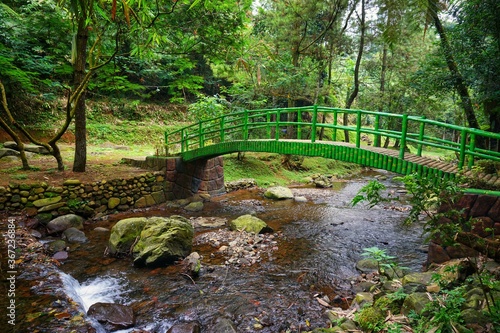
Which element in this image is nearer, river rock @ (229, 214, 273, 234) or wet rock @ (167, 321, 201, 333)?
wet rock @ (167, 321, 201, 333)

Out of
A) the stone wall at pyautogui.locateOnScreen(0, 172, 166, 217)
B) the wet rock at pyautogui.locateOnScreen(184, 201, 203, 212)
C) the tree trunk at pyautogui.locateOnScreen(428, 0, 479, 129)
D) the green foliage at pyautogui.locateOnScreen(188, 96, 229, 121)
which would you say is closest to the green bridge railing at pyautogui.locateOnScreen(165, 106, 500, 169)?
the green foliage at pyautogui.locateOnScreen(188, 96, 229, 121)

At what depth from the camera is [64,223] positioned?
787 cm

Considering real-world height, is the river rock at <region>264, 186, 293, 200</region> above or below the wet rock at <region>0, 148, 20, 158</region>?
below

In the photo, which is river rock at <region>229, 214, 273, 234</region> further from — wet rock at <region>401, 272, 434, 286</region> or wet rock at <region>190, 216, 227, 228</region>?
wet rock at <region>401, 272, 434, 286</region>

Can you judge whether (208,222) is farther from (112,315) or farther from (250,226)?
(112,315)

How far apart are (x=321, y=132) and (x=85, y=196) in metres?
14.5

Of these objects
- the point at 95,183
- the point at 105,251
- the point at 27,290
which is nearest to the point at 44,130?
the point at 95,183

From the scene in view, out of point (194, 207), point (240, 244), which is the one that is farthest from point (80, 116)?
point (240, 244)

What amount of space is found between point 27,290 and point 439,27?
41.2ft

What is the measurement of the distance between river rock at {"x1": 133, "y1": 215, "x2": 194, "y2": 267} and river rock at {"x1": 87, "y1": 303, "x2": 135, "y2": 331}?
5.03 feet

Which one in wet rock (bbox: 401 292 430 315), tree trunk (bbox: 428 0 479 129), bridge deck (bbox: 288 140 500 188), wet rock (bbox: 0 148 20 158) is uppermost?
tree trunk (bbox: 428 0 479 129)

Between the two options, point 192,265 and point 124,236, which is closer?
point 192,265

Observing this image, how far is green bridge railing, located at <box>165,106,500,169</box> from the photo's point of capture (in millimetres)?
5382

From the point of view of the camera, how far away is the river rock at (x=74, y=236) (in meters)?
7.38
